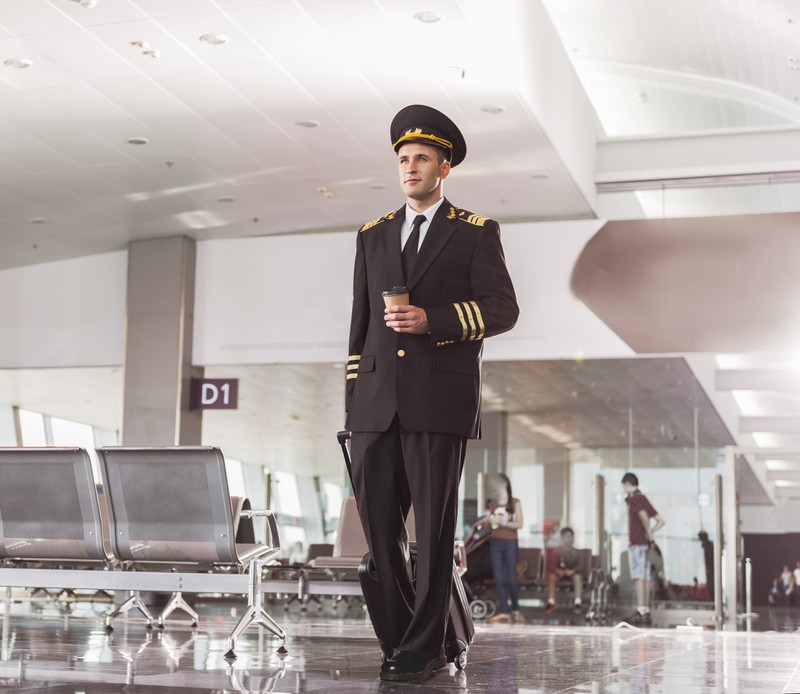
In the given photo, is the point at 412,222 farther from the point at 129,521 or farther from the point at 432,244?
the point at 129,521

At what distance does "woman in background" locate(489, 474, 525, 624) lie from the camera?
10.6 metres

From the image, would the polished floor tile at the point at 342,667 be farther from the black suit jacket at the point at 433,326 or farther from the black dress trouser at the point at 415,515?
the black suit jacket at the point at 433,326

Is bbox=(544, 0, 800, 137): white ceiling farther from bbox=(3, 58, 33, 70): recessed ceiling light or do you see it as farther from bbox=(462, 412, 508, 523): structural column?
bbox=(3, 58, 33, 70): recessed ceiling light

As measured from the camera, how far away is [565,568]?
11.0m

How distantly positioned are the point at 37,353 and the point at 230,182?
3598 millimetres

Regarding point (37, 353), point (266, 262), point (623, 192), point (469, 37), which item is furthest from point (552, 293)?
point (37, 353)

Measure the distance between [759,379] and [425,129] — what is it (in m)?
8.08

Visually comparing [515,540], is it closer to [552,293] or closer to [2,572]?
[552,293]

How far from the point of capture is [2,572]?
4.71m

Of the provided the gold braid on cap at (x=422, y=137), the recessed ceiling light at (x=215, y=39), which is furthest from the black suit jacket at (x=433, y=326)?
the recessed ceiling light at (x=215, y=39)

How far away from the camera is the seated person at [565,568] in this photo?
11.0m

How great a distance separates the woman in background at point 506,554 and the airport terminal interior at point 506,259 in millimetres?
147

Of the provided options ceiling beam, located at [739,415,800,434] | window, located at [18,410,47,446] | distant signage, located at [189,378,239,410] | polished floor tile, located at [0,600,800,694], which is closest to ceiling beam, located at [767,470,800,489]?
ceiling beam, located at [739,415,800,434]

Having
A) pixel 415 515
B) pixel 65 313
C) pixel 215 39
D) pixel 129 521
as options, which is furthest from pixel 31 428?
Result: pixel 415 515
